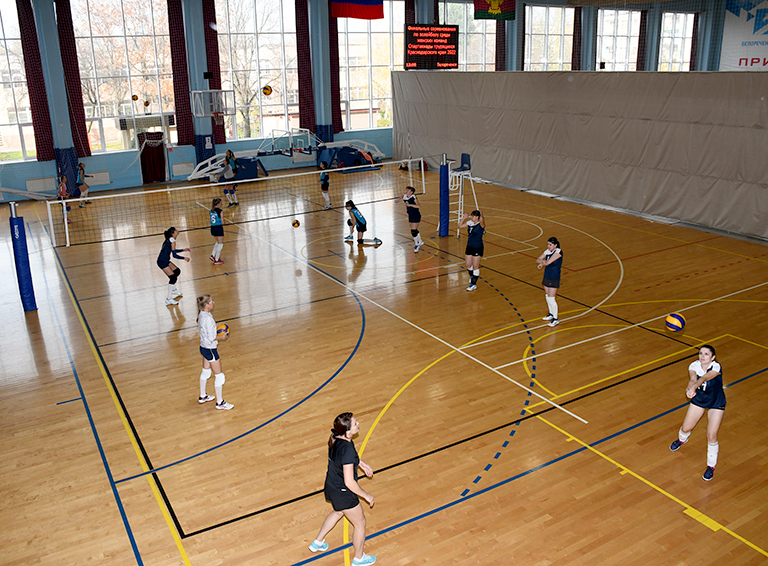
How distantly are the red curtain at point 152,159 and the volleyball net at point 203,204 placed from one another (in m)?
2.70

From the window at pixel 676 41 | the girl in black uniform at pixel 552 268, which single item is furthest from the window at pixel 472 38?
the girl in black uniform at pixel 552 268

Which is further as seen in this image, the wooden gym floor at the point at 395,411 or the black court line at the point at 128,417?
the black court line at the point at 128,417

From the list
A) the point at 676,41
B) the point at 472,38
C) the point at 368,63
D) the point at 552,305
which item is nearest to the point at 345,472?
the point at 552,305

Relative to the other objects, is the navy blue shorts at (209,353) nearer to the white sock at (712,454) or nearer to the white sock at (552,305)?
the white sock at (552,305)

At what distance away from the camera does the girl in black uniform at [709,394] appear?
7398mm

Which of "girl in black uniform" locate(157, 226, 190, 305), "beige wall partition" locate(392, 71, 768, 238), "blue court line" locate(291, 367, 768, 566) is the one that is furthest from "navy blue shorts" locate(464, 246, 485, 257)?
"beige wall partition" locate(392, 71, 768, 238)

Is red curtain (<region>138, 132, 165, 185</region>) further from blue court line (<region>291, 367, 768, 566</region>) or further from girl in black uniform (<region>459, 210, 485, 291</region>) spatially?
blue court line (<region>291, 367, 768, 566</region>)

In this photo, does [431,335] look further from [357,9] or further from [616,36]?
[616,36]

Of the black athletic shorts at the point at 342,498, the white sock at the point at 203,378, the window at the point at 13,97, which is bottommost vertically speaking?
the white sock at the point at 203,378

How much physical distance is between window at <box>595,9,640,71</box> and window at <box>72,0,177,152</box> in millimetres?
25726

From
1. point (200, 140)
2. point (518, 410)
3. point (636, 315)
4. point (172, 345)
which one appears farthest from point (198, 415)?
point (200, 140)

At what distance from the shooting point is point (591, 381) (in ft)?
33.7

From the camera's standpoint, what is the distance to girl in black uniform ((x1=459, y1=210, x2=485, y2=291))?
13742mm

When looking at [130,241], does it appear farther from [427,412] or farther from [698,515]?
[698,515]
